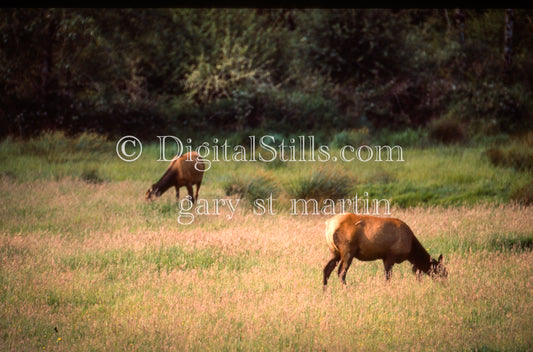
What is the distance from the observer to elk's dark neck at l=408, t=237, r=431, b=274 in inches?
221

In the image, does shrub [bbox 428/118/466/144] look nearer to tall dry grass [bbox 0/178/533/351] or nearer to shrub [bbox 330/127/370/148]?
shrub [bbox 330/127/370/148]

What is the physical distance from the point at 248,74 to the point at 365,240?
16638mm

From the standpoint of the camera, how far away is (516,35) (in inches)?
898

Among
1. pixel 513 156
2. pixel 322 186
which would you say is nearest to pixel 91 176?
pixel 322 186

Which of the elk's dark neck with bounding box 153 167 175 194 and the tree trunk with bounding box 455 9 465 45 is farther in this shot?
the tree trunk with bounding box 455 9 465 45

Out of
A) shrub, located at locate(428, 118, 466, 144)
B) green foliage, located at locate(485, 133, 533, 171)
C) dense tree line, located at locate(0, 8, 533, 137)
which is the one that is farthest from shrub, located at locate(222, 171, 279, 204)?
dense tree line, located at locate(0, 8, 533, 137)

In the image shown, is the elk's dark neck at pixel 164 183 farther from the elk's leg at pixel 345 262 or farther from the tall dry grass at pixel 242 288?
the elk's leg at pixel 345 262

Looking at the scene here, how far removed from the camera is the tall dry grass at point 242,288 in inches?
177

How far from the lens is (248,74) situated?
21156 millimetres

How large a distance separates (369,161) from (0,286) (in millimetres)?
10736

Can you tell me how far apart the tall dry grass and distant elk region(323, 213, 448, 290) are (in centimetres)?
33

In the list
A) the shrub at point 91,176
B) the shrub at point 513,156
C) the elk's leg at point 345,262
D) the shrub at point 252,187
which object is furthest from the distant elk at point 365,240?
the shrub at point 513,156

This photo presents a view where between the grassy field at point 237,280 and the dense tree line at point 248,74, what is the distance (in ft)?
27.8

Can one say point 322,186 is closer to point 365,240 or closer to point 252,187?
point 252,187
